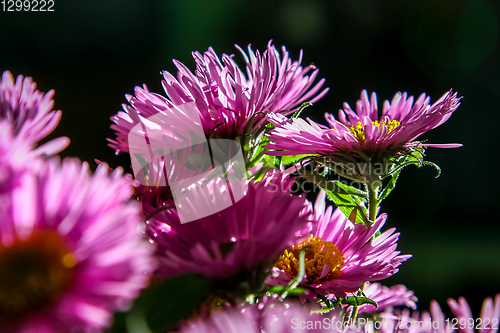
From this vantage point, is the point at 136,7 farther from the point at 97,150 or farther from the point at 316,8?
the point at 316,8

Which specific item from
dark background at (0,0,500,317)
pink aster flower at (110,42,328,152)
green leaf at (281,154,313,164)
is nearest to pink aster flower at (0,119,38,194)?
pink aster flower at (110,42,328,152)

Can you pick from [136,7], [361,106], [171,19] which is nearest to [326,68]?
[171,19]

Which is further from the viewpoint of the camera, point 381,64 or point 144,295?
point 381,64

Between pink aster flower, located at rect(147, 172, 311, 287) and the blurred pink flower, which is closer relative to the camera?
pink aster flower, located at rect(147, 172, 311, 287)

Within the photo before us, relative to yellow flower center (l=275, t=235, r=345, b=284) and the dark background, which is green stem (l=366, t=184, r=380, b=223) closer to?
yellow flower center (l=275, t=235, r=345, b=284)

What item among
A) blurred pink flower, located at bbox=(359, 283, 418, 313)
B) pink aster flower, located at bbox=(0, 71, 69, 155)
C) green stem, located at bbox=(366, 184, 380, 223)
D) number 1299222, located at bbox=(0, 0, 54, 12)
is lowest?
blurred pink flower, located at bbox=(359, 283, 418, 313)

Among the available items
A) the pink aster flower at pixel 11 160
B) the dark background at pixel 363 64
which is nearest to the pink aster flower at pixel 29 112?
the pink aster flower at pixel 11 160

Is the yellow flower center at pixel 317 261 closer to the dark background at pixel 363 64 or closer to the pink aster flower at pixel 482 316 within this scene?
the pink aster flower at pixel 482 316
